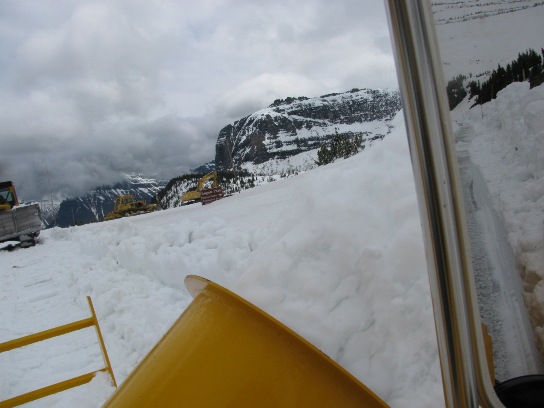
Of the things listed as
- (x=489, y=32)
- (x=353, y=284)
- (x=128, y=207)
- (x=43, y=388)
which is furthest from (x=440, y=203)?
(x=128, y=207)

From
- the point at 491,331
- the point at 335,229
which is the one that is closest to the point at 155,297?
the point at 335,229

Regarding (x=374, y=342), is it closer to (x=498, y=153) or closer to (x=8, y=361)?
(x=498, y=153)

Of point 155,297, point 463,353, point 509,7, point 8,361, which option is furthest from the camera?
point 155,297

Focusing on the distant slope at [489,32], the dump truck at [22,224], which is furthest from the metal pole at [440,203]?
the dump truck at [22,224]

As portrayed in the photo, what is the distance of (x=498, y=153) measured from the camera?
3.32ft

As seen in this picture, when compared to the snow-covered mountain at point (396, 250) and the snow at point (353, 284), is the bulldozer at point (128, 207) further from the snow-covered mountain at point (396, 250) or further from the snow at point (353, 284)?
the snow-covered mountain at point (396, 250)

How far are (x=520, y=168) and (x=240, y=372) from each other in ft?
3.04

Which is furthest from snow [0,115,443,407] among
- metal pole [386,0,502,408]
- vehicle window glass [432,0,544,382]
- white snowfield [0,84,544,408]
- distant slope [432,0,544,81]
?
distant slope [432,0,544,81]

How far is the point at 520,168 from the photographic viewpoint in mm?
1025

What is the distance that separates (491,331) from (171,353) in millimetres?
923

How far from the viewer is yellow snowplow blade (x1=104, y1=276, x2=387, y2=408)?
98cm

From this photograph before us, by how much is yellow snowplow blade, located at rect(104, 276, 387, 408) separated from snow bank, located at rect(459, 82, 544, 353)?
0.57 meters

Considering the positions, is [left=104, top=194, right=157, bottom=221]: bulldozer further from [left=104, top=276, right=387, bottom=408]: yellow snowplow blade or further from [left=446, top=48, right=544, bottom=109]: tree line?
[left=446, top=48, right=544, bottom=109]: tree line

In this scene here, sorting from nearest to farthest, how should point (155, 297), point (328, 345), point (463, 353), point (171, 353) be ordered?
1. point (463, 353)
2. point (171, 353)
3. point (328, 345)
4. point (155, 297)
